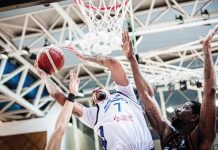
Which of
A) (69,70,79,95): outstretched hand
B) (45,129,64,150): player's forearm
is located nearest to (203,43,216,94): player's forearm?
(69,70,79,95): outstretched hand

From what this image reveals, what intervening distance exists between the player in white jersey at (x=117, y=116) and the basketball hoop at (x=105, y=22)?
1.92 m

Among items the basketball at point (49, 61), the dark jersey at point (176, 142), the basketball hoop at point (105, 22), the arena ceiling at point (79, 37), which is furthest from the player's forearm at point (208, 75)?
the arena ceiling at point (79, 37)

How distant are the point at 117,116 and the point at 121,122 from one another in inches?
3.0

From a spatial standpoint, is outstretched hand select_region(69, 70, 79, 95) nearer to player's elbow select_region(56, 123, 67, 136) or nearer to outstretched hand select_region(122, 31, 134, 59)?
player's elbow select_region(56, 123, 67, 136)

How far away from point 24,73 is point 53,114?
2443 mm

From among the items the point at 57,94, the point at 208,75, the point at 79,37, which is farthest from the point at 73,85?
the point at 79,37

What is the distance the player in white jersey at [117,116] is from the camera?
3096 mm

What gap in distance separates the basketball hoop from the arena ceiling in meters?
0.96

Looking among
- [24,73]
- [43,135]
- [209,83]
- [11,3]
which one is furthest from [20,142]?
[209,83]

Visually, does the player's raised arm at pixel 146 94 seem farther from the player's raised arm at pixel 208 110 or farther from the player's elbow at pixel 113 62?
the player's raised arm at pixel 208 110

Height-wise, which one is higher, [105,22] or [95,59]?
[105,22]

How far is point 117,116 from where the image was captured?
10.5 feet

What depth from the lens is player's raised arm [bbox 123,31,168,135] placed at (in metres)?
3.27

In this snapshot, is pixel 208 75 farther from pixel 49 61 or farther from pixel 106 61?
pixel 49 61
